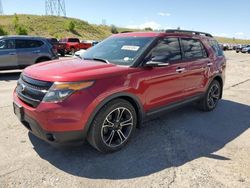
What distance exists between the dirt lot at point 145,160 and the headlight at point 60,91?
0.92m

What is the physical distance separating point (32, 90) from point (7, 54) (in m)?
8.35

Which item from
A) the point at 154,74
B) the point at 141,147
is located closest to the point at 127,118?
the point at 141,147

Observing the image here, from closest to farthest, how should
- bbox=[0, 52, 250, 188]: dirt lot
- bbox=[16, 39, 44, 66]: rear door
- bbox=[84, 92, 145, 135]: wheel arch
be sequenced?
bbox=[0, 52, 250, 188]: dirt lot
bbox=[84, 92, 145, 135]: wheel arch
bbox=[16, 39, 44, 66]: rear door

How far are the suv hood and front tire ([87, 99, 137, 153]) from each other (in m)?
0.44

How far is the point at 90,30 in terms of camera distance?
222 feet

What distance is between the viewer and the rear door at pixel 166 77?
429 centimetres

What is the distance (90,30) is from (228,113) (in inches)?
2544

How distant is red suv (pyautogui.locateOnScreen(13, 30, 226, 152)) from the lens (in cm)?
333

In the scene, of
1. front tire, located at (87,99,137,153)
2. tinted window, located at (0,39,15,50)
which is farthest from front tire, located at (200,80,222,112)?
tinted window, located at (0,39,15,50)

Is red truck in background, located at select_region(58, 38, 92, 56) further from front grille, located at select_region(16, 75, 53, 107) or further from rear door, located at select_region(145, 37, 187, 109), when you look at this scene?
front grille, located at select_region(16, 75, 53, 107)

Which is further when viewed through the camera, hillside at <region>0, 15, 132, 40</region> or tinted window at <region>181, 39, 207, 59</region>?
hillside at <region>0, 15, 132, 40</region>

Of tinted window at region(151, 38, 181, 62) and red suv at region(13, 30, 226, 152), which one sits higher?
tinted window at region(151, 38, 181, 62)

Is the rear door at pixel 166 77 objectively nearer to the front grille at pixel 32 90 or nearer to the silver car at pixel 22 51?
the front grille at pixel 32 90

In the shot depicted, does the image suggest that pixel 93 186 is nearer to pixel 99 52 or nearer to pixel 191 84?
pixel 99 52
